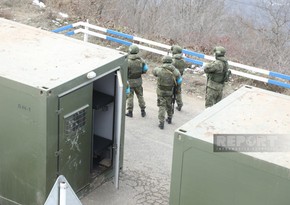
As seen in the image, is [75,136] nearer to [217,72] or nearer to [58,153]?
[58,153]

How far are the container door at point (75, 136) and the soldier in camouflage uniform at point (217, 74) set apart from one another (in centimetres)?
362

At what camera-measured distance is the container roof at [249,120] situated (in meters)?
5.67

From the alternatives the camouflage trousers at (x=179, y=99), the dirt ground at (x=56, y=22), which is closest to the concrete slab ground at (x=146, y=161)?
the camouflage trousers at (x=179, y=99)

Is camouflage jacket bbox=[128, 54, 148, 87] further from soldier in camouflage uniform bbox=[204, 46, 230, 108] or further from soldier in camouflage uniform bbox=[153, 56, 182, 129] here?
soldier in camouflage uniform bbox=[204, 46, 230, 108]

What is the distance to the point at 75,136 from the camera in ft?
24.0

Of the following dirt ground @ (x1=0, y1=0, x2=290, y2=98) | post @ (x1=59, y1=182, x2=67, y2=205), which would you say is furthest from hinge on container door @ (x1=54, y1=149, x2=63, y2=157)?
dirt ground @ (x1=0, y1=0, x2=290, y2=98)

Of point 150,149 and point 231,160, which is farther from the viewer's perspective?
point 150,149

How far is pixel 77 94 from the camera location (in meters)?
7.09

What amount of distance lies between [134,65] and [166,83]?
0.69 meters

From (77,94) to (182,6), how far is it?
600 inches

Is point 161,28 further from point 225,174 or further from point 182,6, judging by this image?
point 225,174

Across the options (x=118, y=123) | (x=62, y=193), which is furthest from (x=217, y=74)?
(x=62, y=193)

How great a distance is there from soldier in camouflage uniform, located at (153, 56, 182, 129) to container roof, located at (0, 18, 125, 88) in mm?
2185

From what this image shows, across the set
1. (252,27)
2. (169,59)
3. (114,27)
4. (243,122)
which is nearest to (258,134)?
(243,122)
